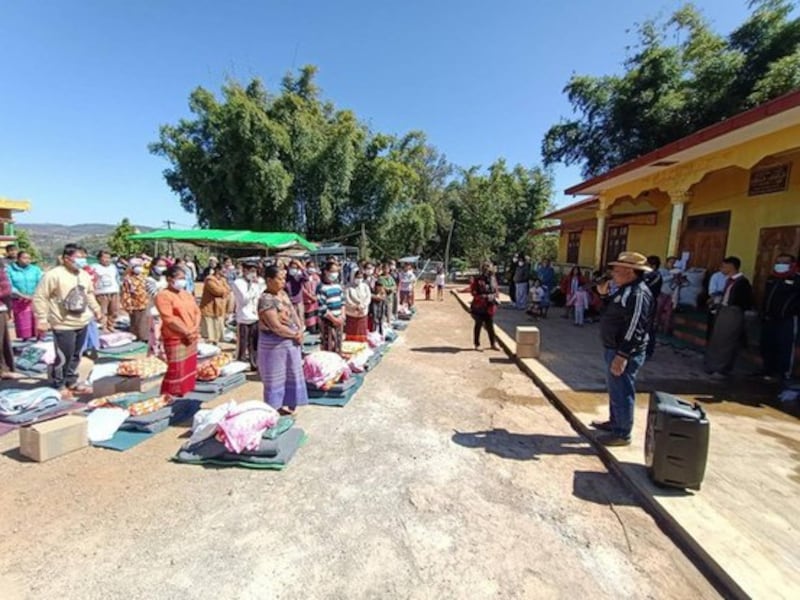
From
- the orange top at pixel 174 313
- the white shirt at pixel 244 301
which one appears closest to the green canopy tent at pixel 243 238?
the white shirt at pixel 244 301

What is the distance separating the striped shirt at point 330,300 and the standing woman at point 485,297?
9.04 feet

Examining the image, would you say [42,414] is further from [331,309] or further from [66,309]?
[331,309]

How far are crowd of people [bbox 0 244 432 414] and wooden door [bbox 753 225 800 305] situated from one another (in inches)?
308

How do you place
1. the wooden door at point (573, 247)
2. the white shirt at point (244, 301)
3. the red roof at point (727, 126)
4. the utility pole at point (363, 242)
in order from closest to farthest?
the red roof at point (727, 126) < the white shirt at point (244, 301) < the wooden door at point (573, 247) < the utility pole at point (363, 242)

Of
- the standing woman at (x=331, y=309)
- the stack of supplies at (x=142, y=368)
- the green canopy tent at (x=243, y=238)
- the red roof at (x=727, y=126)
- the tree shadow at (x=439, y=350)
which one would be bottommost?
the tree shadow at (x=439, y=350)

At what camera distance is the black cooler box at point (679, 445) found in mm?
2932

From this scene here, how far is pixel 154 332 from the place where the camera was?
22.8 feet

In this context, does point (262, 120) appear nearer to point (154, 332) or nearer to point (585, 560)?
point (154, 332)

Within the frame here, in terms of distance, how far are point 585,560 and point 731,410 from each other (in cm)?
355

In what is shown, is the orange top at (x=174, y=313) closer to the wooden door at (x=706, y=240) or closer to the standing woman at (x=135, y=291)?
the standing woman at (x=135, y=291)

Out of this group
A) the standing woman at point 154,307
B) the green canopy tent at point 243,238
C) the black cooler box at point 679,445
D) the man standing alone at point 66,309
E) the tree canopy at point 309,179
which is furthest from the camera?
the tree canopy at point 309,179

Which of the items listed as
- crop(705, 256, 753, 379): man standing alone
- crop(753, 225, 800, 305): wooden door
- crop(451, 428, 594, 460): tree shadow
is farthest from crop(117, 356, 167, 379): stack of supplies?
crop(753, 225, 800, 305): wooden door

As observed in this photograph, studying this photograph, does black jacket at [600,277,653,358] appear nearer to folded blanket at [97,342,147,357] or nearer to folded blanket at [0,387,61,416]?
folded blanket at [0,387,61,416]

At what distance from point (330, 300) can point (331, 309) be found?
140mm
